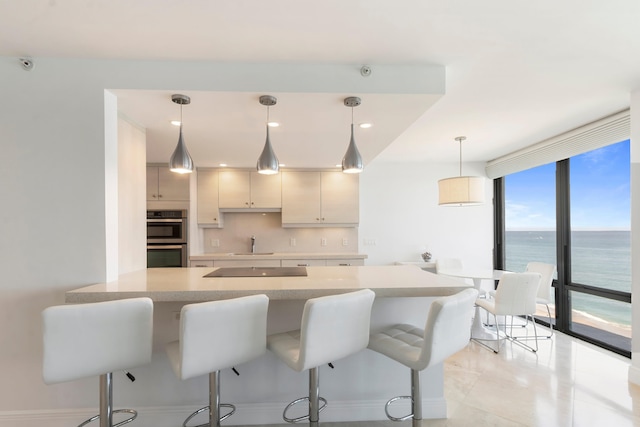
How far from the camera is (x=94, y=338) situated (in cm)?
136

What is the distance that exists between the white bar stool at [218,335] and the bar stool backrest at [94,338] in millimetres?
203

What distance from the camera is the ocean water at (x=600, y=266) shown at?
3289 mm

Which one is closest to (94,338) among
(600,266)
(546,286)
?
(546,286)

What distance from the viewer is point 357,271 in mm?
2355

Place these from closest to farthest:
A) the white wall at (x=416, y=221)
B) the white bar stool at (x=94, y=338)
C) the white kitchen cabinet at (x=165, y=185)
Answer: the white bar stool at (x=94, y=338) < the white kitchen cabinet at (x=165, y=185) < the white wall at (x=416, y=221)

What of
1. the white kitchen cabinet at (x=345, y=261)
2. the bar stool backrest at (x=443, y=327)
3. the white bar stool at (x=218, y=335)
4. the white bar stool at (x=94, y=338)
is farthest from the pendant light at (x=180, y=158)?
the white kitchen cabinet at (x=345, y=261)

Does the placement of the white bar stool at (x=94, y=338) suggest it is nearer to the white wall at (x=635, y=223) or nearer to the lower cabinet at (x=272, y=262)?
the lower cabinet at (x=272, y=262)

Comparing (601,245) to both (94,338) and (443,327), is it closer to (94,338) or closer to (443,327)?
(443,327)

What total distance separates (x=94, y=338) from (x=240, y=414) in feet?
3.68

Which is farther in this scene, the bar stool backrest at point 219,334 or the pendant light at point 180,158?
the pendant light at point 180,158

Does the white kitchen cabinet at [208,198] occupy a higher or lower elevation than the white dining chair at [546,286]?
higher

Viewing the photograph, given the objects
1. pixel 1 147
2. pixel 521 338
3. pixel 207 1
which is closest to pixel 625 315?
pixel 521 338

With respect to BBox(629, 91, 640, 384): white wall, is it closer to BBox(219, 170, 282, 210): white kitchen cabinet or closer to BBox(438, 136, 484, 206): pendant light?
BBox(438, 136, 484, 206): pendant light

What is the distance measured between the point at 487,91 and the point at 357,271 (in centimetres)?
170
